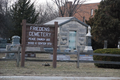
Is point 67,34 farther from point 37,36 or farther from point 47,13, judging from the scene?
point 47,13

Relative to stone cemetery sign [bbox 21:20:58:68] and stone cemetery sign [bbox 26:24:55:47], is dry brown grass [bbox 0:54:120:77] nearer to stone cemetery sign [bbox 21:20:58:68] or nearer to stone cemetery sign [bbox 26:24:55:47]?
stone cemetery sign [bbox 21:20:58:68]

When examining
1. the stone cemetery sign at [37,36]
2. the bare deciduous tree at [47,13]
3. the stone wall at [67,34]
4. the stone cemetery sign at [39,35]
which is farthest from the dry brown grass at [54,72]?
the bare deciduous tree at [47,13]

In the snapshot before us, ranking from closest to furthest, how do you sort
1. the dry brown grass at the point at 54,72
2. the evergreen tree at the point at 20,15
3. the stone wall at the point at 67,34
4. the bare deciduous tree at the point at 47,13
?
1. the dry brown grass at the point at 54,72
2. the stone wall at the point at 67,34
3. the evergreen tree at the point at 20,15
4. the bare deciduous tree at the point at 47,13

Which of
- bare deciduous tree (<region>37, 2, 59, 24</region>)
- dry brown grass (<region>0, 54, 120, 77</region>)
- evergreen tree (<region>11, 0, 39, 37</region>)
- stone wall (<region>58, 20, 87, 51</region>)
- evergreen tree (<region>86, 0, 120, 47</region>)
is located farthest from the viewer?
bare deciduous tree (<region>37, 2, 59, 24</region>)

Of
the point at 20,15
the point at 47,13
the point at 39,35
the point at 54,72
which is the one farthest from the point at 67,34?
the point at 47,13

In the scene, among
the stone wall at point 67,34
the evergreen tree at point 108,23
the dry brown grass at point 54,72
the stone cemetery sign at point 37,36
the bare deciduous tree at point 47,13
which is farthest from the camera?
the bare deciduous tree at point 47,13

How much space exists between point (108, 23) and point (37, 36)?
41.5 ft

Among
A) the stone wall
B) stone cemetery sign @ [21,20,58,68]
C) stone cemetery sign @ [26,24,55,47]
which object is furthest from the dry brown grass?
the stone wall

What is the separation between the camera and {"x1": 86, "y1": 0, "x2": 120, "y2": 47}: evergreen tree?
65.1 feet

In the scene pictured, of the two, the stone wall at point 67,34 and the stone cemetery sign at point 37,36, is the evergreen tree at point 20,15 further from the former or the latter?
the stone cemetery sign at point 37,36

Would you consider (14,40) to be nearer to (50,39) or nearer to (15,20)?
(50,39)

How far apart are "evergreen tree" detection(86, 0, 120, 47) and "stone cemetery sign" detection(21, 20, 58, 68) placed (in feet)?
38.8

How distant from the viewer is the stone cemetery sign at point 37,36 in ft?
29.9

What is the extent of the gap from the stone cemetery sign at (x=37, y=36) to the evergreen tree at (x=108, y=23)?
466 inches
